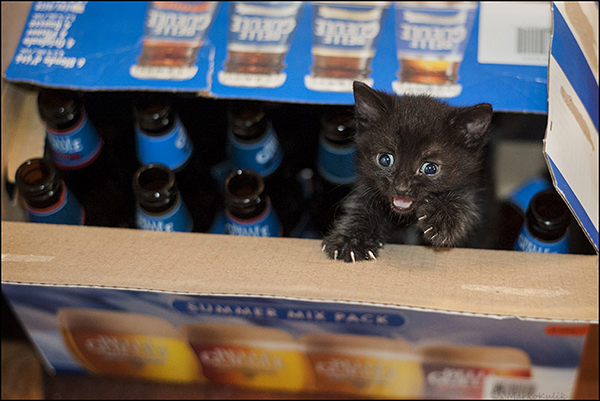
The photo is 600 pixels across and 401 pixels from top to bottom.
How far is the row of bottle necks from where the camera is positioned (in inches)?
34.9

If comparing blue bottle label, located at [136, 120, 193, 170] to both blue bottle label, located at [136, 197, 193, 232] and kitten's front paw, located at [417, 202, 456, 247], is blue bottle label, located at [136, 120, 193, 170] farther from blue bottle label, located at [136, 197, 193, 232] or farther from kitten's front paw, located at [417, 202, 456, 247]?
kitten's front paw, located at [417, 202, 456, 247]

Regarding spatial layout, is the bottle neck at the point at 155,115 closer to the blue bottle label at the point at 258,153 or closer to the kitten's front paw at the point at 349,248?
the blue bottle label at the point at 258,153

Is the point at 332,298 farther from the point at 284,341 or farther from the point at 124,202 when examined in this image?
the point at 124,202

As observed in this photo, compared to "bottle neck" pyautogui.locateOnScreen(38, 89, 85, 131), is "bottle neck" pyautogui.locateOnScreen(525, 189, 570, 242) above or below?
below

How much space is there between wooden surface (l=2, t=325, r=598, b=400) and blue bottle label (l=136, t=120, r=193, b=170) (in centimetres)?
45

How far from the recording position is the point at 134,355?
1006 mm

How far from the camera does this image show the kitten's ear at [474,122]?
0.70m

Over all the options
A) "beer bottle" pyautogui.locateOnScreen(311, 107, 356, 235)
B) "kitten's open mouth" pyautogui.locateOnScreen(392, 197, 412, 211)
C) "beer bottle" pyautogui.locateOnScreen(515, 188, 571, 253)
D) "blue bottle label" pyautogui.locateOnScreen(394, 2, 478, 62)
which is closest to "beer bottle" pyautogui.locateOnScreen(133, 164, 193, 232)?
"beer bottle" pyautogui.locateOnScreen(311, 107, 356, 235)

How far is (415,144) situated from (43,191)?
1.98 ft

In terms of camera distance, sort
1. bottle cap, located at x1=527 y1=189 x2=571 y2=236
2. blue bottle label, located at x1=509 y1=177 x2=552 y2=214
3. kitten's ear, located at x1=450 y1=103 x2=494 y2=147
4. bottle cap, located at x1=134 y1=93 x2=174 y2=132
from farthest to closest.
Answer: blue bottle label, located at x1=509 y1=177 x2=552 y2=214, bottle cap, located at x1=134 y1=93 x2=174 y2=132, bottle cap, located at x1=527 y1=189 x2=571 y2=236, kitten's ear, located at x1=450 y1=103 x2=494 y2=147

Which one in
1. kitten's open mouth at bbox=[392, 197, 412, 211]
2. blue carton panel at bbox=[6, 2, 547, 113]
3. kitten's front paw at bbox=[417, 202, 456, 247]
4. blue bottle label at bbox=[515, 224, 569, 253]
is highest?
blue carton panel at bbox=[6, 2, 547, 113]

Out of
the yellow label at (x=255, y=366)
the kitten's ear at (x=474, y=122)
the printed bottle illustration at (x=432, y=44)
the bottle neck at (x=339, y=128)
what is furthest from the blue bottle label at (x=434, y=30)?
the yellow label at (x=255, y=366)

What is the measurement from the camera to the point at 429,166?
763mm

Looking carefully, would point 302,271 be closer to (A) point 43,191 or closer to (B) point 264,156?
(B) point 264,156
